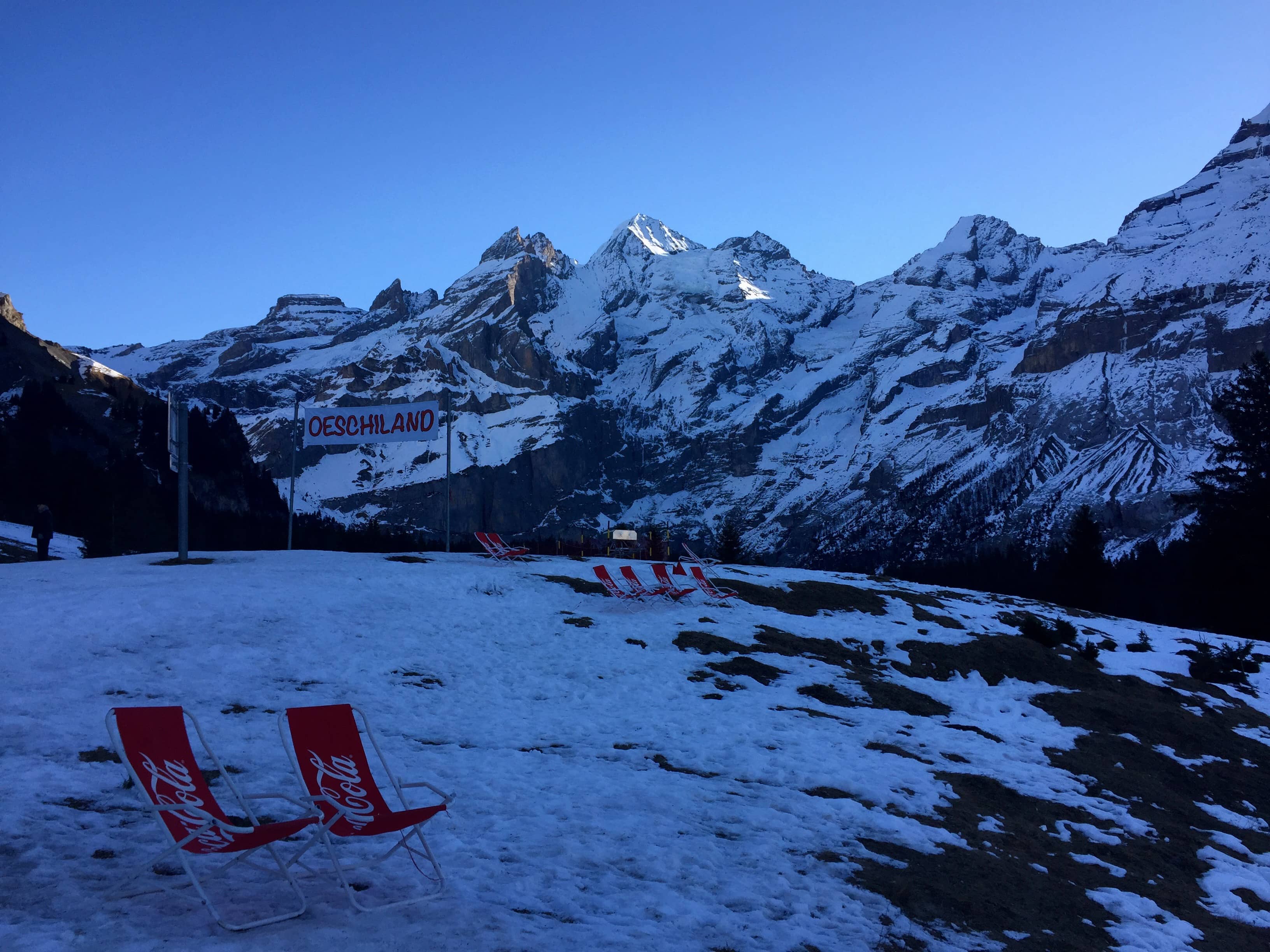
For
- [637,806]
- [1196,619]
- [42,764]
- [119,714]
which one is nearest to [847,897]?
[637,806]

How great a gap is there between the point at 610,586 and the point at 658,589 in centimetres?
135

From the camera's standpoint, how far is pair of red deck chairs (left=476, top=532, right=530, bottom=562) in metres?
31.2

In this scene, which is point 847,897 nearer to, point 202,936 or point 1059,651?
point 202,936

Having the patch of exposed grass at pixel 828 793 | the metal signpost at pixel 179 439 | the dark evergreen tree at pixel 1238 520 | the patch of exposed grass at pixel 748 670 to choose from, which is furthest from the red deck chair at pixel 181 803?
the dark evergreen tree at pixel 1238 520

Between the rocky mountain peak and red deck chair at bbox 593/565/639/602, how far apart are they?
15852 cm

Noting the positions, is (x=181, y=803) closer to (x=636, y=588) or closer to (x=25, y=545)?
(x=636, y=588)

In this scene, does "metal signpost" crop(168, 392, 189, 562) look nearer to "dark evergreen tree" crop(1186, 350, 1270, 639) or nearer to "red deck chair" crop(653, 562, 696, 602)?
"red deck chair" crop(653, 562, 696, 602)

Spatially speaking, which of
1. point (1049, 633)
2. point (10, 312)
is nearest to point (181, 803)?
point (1049, 633)

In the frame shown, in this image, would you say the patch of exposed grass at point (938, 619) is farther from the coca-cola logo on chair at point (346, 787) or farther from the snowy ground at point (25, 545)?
the snowy ground at point (25, 545)

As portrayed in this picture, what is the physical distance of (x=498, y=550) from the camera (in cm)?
Answer: 3184

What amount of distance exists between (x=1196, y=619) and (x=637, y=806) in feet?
168

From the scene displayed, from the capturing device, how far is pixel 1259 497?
3988 cm

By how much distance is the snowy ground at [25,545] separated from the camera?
33312 mm

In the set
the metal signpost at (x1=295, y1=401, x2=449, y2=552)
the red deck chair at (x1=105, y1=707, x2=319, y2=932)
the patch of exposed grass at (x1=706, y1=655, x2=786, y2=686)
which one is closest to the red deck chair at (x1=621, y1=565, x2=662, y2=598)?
the patch of exposed grass at (x1=706, y1=655, x2=786, y2=686)
